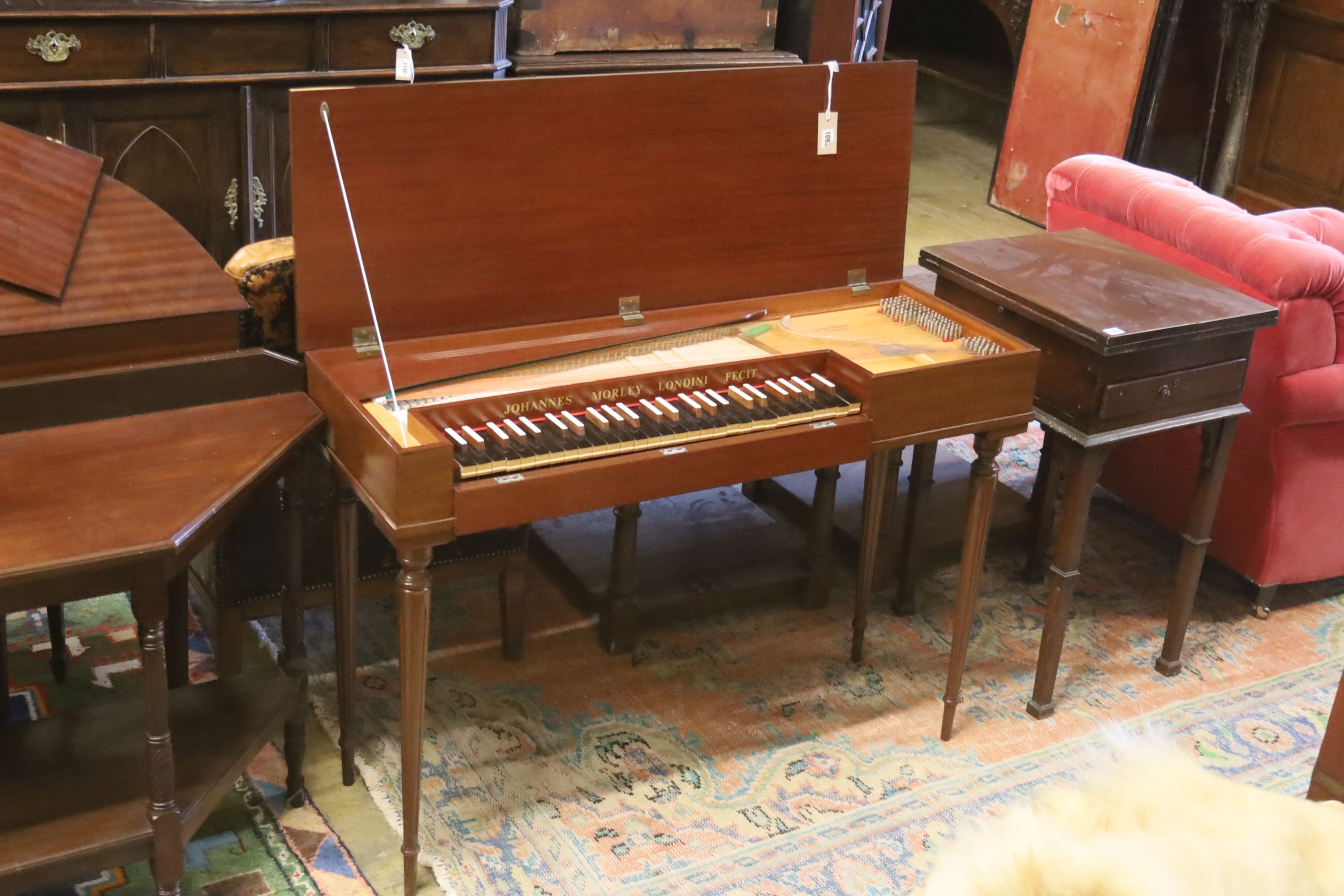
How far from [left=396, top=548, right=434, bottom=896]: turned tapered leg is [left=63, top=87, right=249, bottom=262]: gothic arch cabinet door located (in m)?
2.11

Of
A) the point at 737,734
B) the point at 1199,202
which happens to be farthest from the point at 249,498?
the point at 1199,202

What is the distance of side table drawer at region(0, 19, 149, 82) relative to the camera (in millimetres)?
3633

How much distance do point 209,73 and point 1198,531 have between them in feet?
9.44

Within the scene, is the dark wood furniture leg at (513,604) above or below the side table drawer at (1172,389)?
below

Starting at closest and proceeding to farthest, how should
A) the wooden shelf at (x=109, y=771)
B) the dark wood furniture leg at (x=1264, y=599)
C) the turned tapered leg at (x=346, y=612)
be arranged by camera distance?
the wooden shelf at (x=109, y=771) → the turned tapered leg at (x=346, y=612) → the dark wood furniture leg at (x=1264, y=599)

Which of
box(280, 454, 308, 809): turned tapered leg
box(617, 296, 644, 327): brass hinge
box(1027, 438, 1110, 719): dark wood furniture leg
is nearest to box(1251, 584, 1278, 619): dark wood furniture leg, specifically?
box(1027, 438, 1110, 719): dark wood furniture leg

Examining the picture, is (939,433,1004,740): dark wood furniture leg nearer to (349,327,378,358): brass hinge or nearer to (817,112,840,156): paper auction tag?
(817,112,840,156): paper auction tag

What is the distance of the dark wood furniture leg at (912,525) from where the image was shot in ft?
11.2

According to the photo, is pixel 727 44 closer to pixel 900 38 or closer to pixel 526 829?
pixel 526 829

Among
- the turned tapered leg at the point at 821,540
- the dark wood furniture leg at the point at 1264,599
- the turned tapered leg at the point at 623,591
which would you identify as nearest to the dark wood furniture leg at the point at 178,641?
the turned tapered leg at the point at 623,591

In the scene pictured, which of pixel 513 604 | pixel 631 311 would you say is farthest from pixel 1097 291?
pixel 513 604

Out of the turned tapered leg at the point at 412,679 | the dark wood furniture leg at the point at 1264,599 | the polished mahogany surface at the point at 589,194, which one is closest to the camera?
the turned tapered leg at the point at 412,679

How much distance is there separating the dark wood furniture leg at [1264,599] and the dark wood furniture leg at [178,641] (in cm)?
261

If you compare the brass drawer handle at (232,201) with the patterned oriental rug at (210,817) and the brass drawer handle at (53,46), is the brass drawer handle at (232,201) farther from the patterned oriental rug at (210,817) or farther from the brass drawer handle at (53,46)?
the patterned oriental rug at (210,817)
